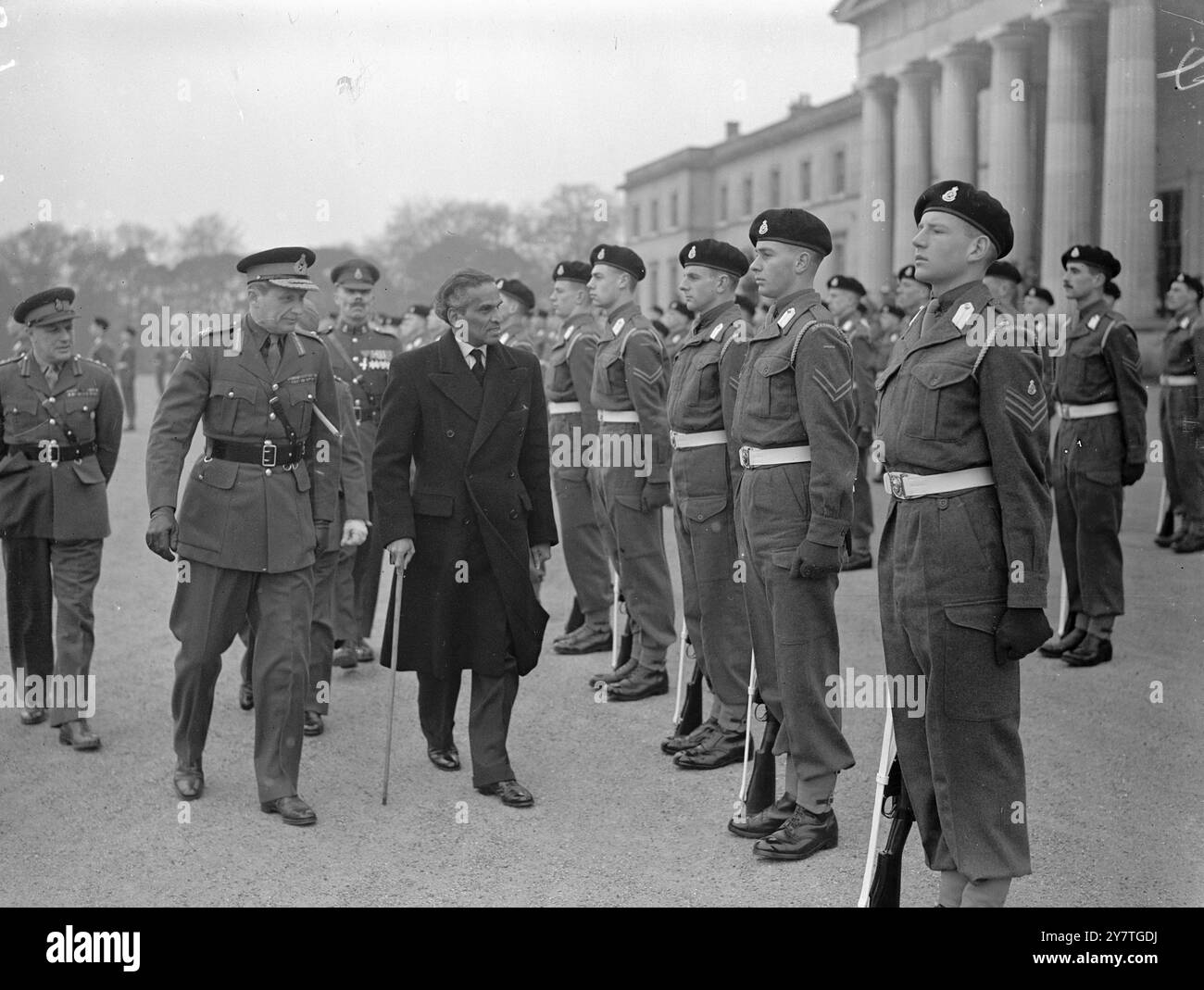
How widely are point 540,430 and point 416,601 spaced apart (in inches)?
38.6

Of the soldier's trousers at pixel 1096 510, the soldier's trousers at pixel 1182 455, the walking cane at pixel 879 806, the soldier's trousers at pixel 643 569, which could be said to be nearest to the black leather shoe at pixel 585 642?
the soldier's trousers at pixel 643 569

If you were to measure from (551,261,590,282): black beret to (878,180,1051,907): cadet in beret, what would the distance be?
18.2 feet

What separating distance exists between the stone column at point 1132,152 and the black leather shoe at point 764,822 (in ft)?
13.8

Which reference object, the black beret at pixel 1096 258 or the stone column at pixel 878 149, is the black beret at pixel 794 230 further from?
the stone column at pixel 878 149

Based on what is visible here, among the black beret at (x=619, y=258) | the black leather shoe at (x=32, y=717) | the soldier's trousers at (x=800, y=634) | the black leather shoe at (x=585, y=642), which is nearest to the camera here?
the soldier's trousers at (x=800, y=634)

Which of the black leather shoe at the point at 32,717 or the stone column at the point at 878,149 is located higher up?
the stone column at the point at 878,149

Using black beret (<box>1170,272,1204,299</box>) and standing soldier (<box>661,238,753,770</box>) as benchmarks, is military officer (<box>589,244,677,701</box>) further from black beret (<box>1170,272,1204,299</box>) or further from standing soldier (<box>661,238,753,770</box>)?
black beret (<box>1170,272,1204,299</box>)

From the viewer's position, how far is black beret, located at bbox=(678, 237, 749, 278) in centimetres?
664

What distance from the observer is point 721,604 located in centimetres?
652

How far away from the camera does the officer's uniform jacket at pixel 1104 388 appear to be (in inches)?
323

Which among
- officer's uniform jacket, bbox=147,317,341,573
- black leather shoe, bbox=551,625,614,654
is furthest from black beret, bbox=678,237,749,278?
black leather shoe, bbox=551,625,614,654

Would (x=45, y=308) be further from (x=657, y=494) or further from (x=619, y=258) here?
(x=657, y=494)
